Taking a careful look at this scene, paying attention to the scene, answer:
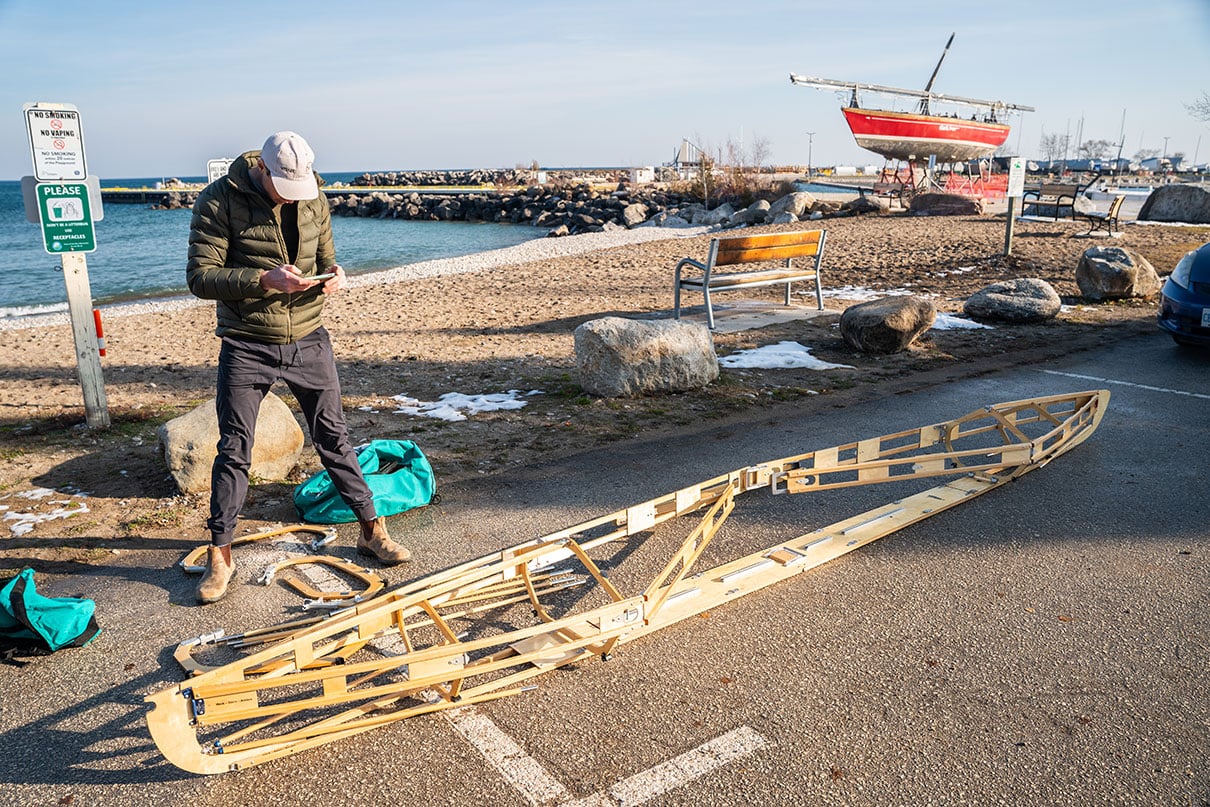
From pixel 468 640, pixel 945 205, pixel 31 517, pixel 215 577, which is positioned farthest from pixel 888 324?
pixel 945 205

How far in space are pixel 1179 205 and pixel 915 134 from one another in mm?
14417

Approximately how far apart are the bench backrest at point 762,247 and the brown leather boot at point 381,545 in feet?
20.5

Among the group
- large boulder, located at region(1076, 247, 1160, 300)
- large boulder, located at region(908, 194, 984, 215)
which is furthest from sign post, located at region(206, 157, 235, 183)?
large boulder, located at region(908, 194, 984, 215)

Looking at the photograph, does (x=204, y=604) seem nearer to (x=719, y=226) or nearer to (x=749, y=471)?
(x=749, y=471)

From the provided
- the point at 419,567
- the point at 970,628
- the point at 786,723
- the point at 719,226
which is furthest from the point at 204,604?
the point at 719,226

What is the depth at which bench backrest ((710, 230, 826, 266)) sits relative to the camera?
389 inches

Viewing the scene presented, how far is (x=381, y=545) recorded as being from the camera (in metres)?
4.26

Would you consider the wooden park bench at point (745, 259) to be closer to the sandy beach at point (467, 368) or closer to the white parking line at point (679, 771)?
the sandy beach at point (467, 368)

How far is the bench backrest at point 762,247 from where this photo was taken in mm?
9883

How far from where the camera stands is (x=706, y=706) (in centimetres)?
311

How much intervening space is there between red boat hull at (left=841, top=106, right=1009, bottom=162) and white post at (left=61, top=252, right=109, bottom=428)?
3452 centimetres

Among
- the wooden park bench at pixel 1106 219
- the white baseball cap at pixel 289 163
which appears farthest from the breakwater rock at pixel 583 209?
the white baseball cap at pixel 289 163

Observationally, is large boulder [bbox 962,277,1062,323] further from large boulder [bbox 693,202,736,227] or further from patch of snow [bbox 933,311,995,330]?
large boulder [bbox 693,202,736,227]

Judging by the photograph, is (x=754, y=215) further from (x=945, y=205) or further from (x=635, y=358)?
(x=635, y=358)
